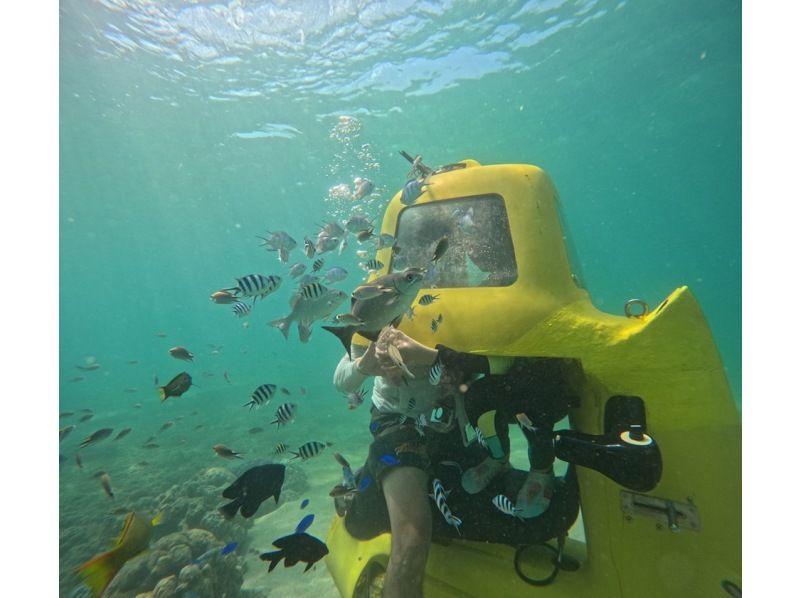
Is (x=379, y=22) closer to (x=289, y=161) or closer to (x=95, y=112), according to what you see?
(x=289, y=161)

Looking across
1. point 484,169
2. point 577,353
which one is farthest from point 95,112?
point 577,353

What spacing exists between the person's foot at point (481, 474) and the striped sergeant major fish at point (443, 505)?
0.22 meters

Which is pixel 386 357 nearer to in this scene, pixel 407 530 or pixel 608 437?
pixel 407 530

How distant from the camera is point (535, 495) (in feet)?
8.21

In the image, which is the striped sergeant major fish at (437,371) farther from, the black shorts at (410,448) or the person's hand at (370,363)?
the black shorts at (410,448)

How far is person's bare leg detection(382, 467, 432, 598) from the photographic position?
2.41 metres

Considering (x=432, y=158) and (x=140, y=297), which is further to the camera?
(x=140, y=297)

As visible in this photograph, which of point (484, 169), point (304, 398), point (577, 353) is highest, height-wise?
point (484, 169)

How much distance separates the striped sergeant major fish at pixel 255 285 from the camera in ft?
13.8

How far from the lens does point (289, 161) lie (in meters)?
26.7

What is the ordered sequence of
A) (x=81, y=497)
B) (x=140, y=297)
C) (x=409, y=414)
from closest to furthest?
(x=409, y=414) → (x=81, y=497) → (x=140, y=297)

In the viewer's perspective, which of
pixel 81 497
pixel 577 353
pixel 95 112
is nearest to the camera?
pixel 577 353

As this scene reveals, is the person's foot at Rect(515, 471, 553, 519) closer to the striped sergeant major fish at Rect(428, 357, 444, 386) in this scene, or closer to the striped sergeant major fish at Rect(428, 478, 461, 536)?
the striped sergeant major fish at Rect(428, 478, 461, 536)

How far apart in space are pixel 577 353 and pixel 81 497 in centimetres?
1467
